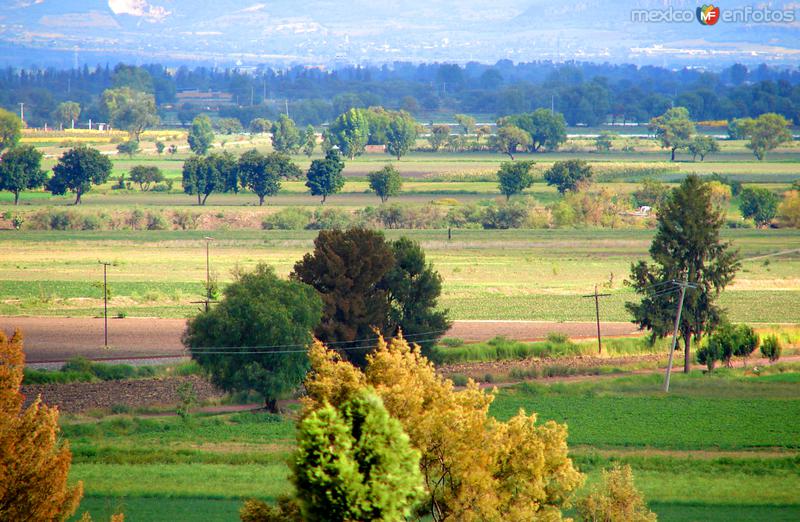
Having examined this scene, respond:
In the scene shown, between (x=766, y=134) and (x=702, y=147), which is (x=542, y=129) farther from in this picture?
(x=766, y=134)

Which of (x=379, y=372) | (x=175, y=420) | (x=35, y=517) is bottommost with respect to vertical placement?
(x=175, y=420)

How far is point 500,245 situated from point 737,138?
335 feet

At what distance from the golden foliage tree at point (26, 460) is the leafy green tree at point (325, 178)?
86893 millimetres

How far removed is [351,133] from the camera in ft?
512

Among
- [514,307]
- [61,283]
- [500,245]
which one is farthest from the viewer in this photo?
[500,245]

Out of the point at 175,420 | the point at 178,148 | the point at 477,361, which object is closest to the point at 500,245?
the point at 477,361

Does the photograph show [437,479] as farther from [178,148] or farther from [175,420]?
[178,148]

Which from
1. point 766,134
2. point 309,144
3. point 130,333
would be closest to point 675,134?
point 766,134

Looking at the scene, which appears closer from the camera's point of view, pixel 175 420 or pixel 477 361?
pixel 175 420

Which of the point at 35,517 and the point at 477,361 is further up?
the point at 35,517

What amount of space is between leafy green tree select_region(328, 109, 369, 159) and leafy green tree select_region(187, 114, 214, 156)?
1648cm

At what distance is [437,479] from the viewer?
20078 mm

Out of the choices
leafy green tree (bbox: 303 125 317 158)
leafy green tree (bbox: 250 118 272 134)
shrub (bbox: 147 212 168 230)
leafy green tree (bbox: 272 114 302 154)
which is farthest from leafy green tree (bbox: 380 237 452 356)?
leafy green tree (bbox: 250 118 272 134)

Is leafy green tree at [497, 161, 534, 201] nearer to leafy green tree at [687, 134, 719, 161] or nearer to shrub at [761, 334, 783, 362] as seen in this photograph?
leafy green tree at [687, 134, 719, 161]
